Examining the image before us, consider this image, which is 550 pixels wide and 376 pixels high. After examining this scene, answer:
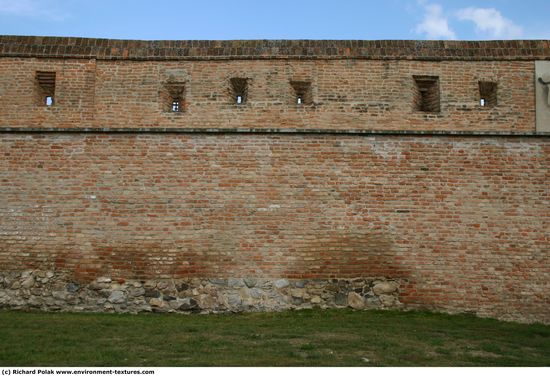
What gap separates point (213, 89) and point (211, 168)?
5.12 ft

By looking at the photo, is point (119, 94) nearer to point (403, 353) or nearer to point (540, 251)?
point (403, 353)

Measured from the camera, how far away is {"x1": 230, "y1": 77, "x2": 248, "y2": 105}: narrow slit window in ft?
41.5

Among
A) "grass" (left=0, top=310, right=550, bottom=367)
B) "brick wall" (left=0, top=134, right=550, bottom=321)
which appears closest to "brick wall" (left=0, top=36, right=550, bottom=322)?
"brick wall" (left=0, top=134, right=550, bottom=321)

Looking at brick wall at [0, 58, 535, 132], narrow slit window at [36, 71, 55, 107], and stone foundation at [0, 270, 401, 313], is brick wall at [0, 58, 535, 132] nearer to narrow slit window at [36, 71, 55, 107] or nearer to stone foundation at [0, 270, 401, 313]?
narrow slit window at [36, 71, 55, 107]

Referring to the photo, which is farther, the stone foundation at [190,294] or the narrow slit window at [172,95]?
the narrow slit window at [172,95]

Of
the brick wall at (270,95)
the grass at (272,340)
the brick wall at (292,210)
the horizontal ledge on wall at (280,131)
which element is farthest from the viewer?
the brick wall at (270,95)

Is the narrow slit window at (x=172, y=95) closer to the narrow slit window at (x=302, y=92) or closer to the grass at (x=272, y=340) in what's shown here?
the narrow slit window at (x=302, y=92)

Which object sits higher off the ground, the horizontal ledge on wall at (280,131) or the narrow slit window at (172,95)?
the narrow slit window at (172,95)

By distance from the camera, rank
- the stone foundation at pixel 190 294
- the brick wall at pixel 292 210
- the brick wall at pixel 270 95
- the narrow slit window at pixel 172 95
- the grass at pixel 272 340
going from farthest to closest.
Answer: the narrow slit window at pixel 172 95
the brick wall at pixel 270 95
the brick wall at pixel 292 210
the stone foundation at pixel 190 294
the grass at pixel 272 340

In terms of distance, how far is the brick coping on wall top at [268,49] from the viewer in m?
12.7

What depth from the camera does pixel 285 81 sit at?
12.6 metres

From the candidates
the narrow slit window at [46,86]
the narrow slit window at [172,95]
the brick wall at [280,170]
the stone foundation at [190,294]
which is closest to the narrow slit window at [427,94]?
the brick wall at [280,170]

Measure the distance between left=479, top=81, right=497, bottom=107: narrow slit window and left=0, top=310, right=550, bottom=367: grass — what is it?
4083 mm

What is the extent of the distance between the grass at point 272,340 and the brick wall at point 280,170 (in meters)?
0.76
